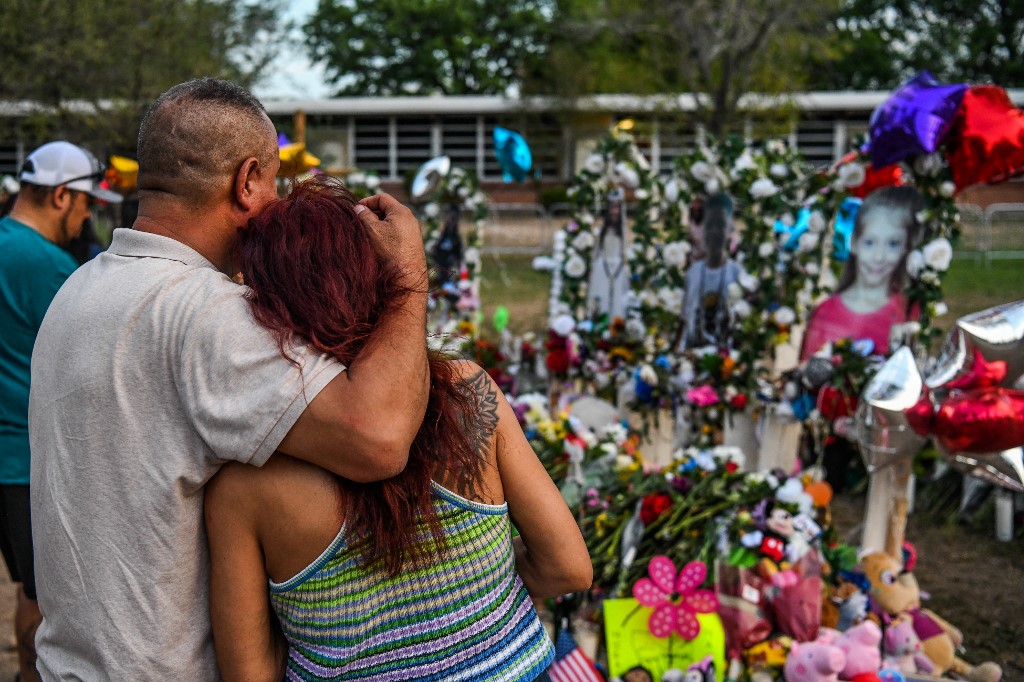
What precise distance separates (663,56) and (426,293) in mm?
20014

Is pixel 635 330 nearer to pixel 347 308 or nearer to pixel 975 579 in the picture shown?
pixel 975 579

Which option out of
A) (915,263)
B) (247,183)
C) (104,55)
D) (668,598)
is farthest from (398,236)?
(104,55)

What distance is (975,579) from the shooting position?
16.2 feet

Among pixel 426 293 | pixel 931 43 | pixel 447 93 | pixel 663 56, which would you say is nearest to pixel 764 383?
pixel 426 293

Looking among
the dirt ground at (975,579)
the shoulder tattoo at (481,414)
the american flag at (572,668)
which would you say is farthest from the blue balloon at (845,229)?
the shoulder tattoo at (481,414)

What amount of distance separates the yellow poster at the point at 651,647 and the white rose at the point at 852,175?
9.91 feet

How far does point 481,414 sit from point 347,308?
0.91ft

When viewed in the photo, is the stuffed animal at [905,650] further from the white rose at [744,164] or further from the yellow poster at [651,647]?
the white rose at [744,164]

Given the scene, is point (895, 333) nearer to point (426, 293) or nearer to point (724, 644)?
point (724, 644)

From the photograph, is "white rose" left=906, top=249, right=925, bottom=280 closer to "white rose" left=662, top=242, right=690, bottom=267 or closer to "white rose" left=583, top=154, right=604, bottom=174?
"white rose" left=662, top=242, right=690, bottom=267

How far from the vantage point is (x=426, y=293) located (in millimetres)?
1415

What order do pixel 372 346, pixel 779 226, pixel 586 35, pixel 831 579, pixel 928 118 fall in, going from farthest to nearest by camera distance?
pixel 586 35, pixel 779 226, pixel 928 118, pixel 831 579, pixel 372 346

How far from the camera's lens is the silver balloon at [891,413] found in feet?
12.3

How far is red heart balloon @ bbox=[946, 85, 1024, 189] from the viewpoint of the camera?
4676mm
